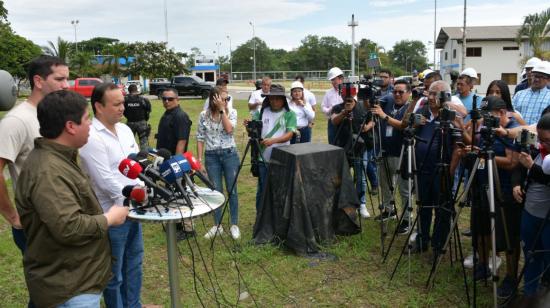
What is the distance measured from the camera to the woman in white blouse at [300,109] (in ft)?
19.5

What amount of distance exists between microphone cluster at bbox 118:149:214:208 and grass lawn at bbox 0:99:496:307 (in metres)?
1.43

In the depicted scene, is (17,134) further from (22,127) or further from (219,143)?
(219,143)

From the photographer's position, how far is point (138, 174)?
7.18 feet

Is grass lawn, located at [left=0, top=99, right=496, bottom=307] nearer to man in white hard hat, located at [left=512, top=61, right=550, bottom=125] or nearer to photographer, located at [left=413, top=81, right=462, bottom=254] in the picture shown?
photographer, located at [left=413, top=81, right=462, bottom=254]

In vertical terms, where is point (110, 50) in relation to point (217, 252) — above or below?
above

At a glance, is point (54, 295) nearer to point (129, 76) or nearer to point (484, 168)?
point (484, 168)

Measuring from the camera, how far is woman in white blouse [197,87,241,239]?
4.66 metres

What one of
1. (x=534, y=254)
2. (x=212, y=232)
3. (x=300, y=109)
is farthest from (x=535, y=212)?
(x=300, y=109)

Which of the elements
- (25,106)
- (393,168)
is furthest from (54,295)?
(393,168)

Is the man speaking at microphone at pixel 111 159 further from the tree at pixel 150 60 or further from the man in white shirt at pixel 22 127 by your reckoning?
the tree at pixel 150 60

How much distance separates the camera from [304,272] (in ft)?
13.3

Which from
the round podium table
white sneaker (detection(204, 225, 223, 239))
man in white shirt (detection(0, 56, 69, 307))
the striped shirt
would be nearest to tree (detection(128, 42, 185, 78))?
white sneaker (detection(204, 225, 223, 239))

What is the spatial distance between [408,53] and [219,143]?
88.2m

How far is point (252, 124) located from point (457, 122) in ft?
6.34
